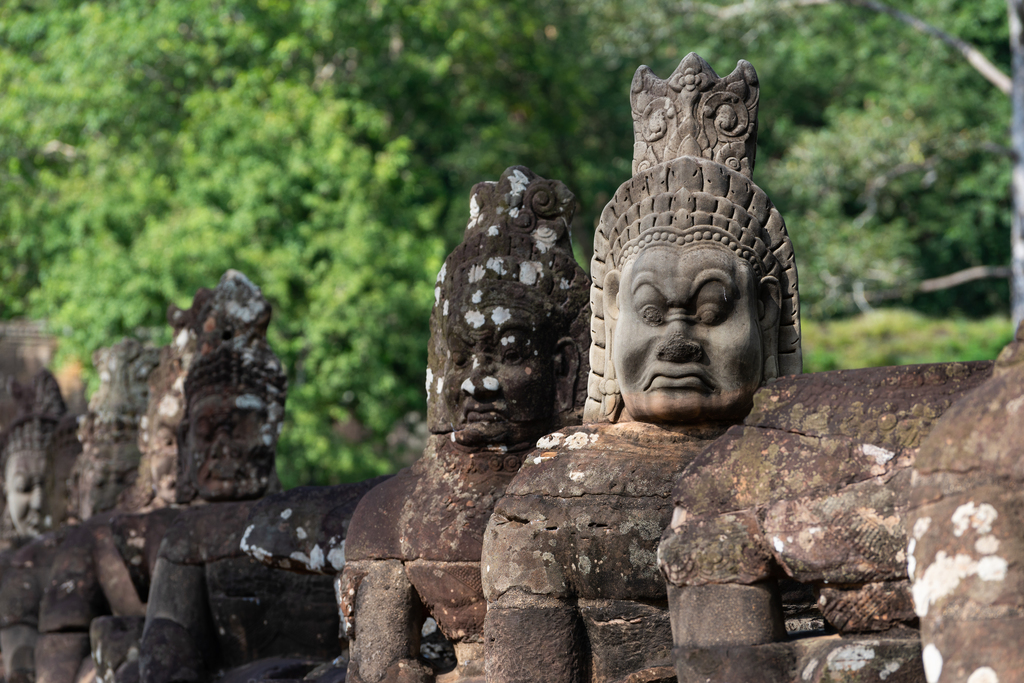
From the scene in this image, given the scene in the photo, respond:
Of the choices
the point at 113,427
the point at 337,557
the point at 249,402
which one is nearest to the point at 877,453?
the point at 337,557

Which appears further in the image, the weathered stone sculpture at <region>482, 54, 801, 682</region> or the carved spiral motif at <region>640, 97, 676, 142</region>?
the carved spiral motif at <region>640, 97, 676, 142</region>

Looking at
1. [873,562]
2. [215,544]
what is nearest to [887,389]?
[873,562]

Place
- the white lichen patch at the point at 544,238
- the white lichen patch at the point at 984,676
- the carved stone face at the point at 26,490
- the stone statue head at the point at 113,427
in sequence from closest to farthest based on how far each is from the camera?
the white lichen patch at the point at 984,676 → the white lichen patch at the point at 544,238 → the stone statue head at the point at 113,427 → the carved stone face at the point at 26,490

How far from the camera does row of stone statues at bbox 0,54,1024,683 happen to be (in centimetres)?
303

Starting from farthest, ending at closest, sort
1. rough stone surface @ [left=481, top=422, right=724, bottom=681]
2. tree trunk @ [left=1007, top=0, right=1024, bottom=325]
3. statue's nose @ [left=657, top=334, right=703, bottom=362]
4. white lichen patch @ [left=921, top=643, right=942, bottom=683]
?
1. tree trunk @ [left=1007, top=0, right=1024, bottom=325]
2. statue's nose @ [left=657, top=334, right=703, bottom=362]
3. rough stone surface @ [left=481, top=422, right=724, bottom=681]
4. white lichen patch @ [left=921, top=643, right=942, bottom=683]

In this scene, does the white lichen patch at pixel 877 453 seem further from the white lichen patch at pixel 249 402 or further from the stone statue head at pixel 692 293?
the white lichen patch at pixel 249 402

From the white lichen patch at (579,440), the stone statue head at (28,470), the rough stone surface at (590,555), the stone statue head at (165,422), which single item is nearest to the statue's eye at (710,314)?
the rough stone surface at (590,555)

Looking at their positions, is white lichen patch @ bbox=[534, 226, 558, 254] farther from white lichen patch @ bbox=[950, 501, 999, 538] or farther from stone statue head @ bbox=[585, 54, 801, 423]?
white lichen patch @ bbox=[950, 501, 999, 538]

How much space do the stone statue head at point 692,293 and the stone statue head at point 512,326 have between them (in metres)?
0.37

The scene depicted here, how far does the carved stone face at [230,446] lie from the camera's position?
6844 mm

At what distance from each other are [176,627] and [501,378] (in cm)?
266

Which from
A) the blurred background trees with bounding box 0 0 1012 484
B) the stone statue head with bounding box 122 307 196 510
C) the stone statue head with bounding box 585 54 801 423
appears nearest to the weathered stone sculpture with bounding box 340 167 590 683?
the stone statue head with bounding box 585 54 801 423

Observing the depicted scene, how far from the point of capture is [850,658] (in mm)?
3051

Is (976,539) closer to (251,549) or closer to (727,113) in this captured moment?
(727,113)
